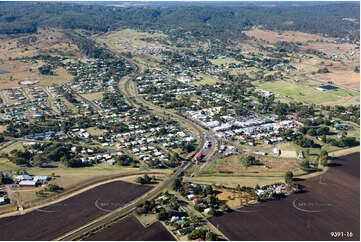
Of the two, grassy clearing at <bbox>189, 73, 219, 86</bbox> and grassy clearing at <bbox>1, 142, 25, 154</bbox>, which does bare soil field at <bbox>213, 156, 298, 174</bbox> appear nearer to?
grassy clearing at <bbox>1, 142, 25, 154</bbox>

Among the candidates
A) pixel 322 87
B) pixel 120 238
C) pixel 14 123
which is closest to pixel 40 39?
pixel 14 123

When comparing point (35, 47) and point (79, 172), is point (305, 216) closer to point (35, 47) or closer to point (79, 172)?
point (79, 172)

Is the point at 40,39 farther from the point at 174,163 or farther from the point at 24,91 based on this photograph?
the point at 174,163

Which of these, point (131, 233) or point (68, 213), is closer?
point (131, 233)

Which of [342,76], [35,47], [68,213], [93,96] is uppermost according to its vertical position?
[35,47]

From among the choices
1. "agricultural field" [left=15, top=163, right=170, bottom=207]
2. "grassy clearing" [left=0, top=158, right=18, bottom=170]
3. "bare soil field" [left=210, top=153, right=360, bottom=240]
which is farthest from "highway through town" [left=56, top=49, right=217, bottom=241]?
"grassy clearing" [left=0, top=158, right=18, bottom=170]

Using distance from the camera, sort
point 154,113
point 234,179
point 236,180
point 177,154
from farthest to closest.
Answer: point 154,113
point 177,154
point 234,179
point 236,180

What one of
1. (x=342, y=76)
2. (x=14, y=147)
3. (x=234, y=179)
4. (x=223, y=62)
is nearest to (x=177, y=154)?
(x=234, y=179)
